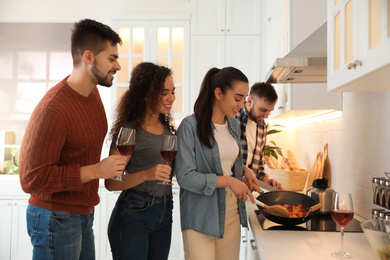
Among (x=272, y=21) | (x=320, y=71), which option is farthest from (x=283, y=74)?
(x=272, y=21)

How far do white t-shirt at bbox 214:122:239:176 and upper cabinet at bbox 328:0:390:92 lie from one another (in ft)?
1.90

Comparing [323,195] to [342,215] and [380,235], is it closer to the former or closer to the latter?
[342,215]

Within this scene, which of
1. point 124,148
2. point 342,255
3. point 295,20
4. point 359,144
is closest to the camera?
point 342,255

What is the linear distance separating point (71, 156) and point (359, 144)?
5.10 feet

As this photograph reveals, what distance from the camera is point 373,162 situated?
1790 mm

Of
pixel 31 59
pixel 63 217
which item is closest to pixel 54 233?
pixel 63 217

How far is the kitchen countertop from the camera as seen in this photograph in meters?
1.24

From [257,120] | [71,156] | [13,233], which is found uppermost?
[257,120]

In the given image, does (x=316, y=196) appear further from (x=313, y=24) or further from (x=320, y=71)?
(x=313, y=24)

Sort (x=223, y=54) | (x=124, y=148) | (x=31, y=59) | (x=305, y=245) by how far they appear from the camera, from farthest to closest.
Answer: (x=31, y=59) → (x=223, y=54) → (x=124, y=148) → (x=305, y=245)

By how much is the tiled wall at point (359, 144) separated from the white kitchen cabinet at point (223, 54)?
1.35 meters

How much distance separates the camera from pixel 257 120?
2738mm

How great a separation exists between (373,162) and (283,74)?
0.65 m

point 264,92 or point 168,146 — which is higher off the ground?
point 264,92
